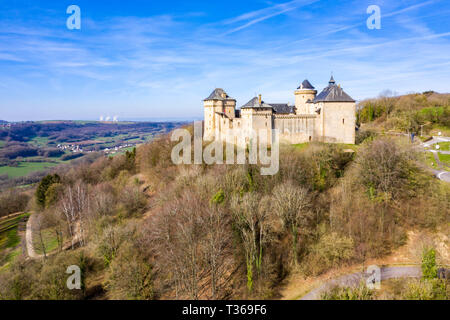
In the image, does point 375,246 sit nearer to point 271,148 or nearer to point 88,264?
point 271,148

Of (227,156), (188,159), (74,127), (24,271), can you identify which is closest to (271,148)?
(227,156)

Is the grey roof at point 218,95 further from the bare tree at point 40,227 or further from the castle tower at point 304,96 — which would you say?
the bare tree at point 40,227

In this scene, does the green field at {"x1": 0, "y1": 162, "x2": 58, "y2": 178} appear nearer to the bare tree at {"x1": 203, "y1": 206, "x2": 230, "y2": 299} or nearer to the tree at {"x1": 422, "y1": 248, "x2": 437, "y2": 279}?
the bare tree at {"x1": 203, "y1": 206, "x2": 230, "y2": 299}

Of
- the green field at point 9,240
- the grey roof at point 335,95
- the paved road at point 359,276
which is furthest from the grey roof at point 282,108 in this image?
the green field at point 9,240

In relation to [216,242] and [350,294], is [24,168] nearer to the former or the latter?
[216,242]

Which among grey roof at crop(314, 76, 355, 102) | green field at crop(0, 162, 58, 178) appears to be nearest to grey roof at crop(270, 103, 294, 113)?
grey roof at crop(314, 76, 355, 102)

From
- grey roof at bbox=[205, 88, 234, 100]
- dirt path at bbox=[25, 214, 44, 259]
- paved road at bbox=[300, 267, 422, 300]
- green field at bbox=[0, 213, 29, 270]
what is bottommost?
green field at bbox=[0, 213, 29, 270]
